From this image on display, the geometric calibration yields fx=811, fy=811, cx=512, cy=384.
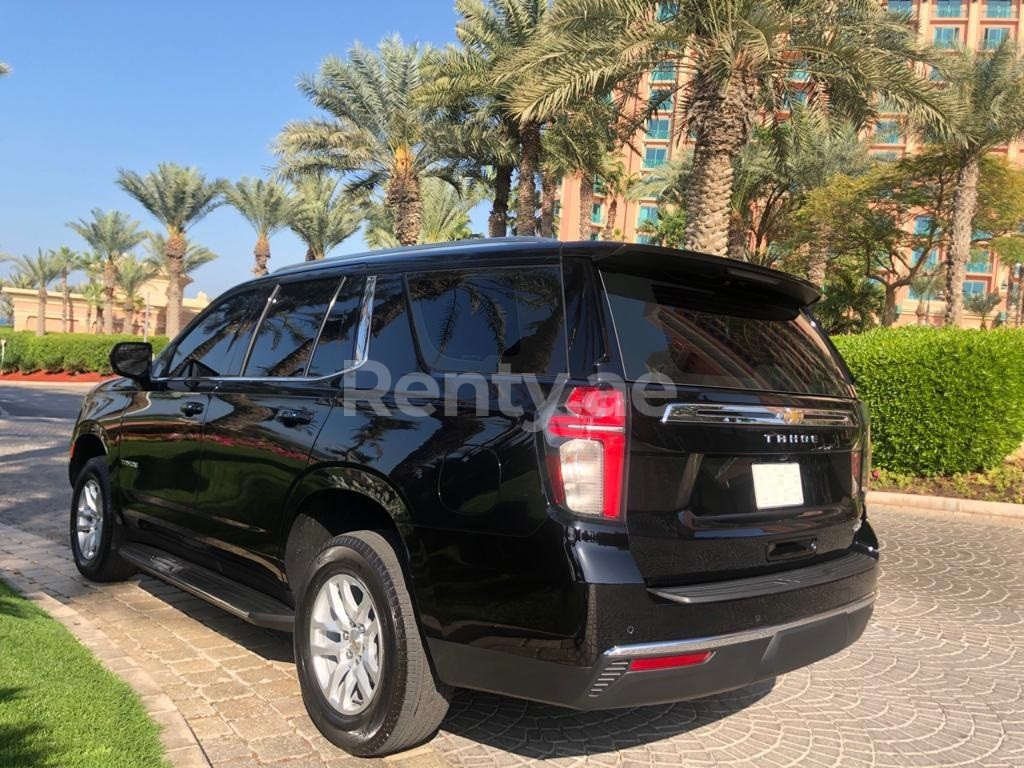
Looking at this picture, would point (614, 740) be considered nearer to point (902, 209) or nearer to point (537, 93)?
point (537, 93)

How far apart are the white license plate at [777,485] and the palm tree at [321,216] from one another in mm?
35391

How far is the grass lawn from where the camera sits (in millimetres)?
2787

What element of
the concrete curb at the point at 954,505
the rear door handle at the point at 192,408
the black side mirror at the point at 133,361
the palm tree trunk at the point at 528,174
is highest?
the palm tree trunk at the point at 528,174

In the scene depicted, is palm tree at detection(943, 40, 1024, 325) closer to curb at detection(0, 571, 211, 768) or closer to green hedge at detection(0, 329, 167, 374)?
curb at detection(0, 571, 211, 768)

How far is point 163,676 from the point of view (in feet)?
12.3

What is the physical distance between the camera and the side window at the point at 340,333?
3.46 metres

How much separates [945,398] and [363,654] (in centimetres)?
949

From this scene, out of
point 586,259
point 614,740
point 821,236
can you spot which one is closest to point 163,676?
point 614,740

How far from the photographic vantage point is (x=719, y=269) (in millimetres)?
3021

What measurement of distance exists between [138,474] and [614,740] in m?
2.96

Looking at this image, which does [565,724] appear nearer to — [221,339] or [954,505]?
[221,339]

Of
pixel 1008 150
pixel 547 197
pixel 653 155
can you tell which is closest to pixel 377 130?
pixel 547 197

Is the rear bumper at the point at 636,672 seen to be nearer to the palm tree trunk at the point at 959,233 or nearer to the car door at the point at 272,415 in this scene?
the car door at the point at 272,415

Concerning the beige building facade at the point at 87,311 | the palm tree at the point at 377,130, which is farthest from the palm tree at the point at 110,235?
the palm tree at the point at 377,130
